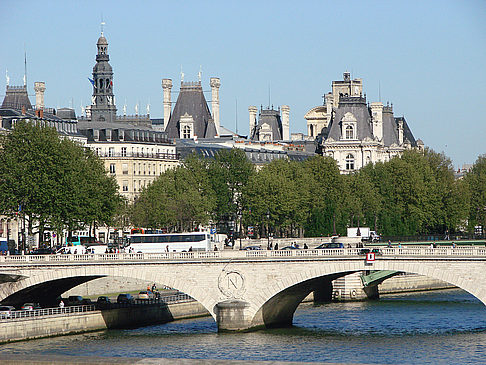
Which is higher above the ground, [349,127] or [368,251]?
[349,127]

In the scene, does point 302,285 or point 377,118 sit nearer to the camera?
point 302,285

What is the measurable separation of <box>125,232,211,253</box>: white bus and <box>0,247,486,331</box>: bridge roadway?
50.9ft

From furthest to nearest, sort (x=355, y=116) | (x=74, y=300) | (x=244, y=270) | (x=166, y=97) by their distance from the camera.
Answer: (x=355, y=116) → (x=166, y=97) → (x=74, y=300) → (x=244, y=270)

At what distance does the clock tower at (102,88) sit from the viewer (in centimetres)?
16075

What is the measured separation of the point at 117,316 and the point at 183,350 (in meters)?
13.5

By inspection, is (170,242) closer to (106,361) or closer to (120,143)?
(106,361)

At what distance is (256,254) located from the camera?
83062 mm

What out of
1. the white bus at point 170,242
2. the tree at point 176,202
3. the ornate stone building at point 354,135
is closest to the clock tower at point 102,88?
the tree at point 176,202

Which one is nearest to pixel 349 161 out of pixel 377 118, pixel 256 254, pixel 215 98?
pixel 377 118

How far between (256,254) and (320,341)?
7493 mm

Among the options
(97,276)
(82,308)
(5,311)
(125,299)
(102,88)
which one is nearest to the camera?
(5,311)

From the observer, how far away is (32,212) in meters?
103


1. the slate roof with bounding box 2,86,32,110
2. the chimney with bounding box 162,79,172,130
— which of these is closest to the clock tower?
the slate roof with bounding box 2,86,32,110

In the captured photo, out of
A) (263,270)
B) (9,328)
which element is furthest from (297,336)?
(9,328)
